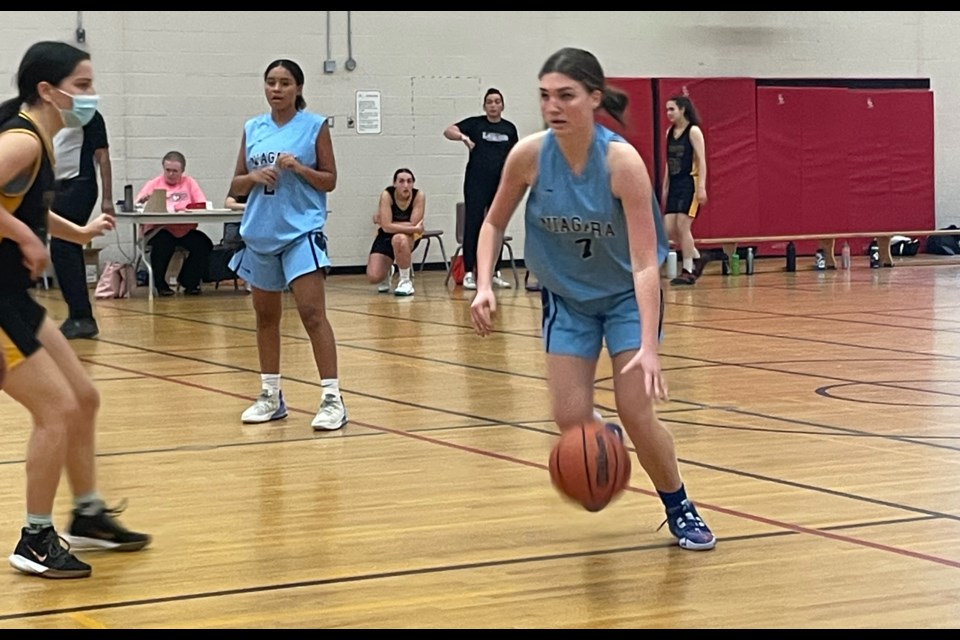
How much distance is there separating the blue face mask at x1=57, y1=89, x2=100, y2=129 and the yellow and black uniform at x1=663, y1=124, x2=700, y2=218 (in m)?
11.0

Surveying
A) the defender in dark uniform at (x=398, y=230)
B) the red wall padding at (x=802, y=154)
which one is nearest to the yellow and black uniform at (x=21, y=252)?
the defender in dark uniform at (x=398, y=230)

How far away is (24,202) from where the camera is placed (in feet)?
14.9

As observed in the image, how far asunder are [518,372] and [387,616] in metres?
5.12

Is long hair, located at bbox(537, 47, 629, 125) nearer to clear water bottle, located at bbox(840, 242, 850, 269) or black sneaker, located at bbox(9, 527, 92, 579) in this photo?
black sneaker, located at bbox(9, 527, 92, 579)

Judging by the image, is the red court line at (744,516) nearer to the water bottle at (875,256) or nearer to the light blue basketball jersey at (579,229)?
the light blue basketball jersey at (579,229)

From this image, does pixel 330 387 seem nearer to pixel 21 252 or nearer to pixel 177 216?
pixel 21 252

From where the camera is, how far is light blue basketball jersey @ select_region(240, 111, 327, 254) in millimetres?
7129

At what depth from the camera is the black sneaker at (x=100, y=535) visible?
485 cm

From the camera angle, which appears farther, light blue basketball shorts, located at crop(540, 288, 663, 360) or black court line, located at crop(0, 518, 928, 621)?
light blue basketball shorts, located at crop(540, 288, 663, 360)

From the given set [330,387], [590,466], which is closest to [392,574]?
[590,466]

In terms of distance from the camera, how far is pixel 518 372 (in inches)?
358

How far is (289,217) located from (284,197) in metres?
0.10

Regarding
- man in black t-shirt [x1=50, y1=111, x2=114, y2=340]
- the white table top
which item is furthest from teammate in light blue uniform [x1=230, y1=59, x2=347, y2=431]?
the white table top
